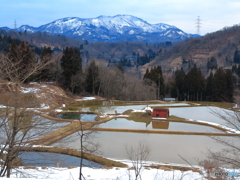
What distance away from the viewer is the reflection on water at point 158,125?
70.7ft

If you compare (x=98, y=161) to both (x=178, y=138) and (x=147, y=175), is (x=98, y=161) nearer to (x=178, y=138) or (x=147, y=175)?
(x=147, y=175)

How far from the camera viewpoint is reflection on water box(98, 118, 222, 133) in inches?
849

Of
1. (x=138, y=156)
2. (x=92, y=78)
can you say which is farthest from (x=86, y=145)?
(x=92, y=78)

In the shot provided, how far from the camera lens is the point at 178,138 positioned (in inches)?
733

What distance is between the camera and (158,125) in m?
22.8

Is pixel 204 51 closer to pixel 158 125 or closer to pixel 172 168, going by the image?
pixel 158 125

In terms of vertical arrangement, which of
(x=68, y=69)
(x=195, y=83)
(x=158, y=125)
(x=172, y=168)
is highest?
(x=68, y=69)

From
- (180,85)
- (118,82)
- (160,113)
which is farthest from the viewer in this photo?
(180,85)

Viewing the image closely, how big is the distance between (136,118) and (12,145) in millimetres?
19072

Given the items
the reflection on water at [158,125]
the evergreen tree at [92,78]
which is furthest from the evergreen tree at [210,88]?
the reflection on water at [158,125]

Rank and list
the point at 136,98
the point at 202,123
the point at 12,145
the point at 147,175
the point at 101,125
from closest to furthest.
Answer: the point at 12,145
the point at 147,175
the point at 101,125
the point at 202,123
the point at 136,98

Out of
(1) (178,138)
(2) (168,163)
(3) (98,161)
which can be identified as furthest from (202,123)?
(3) (98,161)

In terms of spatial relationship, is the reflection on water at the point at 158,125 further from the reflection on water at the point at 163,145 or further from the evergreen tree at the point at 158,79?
the evergreen tree at the point at 158,79

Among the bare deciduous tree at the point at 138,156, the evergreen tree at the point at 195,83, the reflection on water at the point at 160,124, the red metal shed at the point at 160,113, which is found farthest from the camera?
the evergreen tree at the point at 195,83
